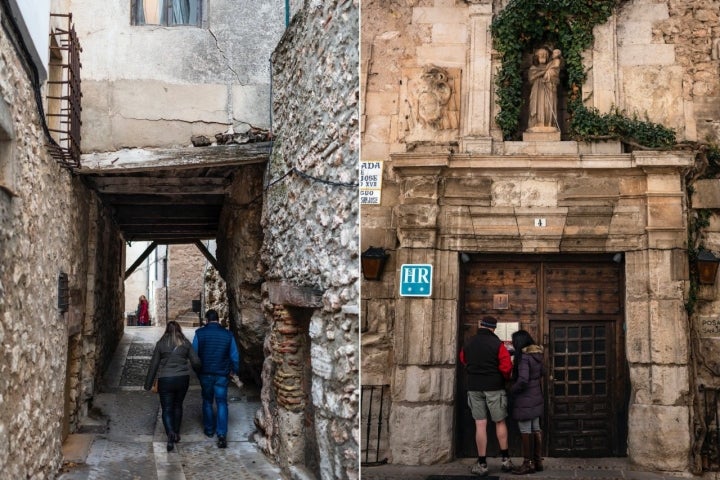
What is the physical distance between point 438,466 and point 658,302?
1.90m

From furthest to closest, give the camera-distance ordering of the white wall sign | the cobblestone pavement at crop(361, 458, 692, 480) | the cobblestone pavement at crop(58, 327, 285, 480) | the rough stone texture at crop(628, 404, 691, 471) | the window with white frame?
the window with white frame
the cobblestone pavement at crop(58, 327, 285, 480)
the rough stone texture at crop(628, 404, 691, 471)
the white wall sign
the cobblestone pavement at crop(361, 458, 692, 480)

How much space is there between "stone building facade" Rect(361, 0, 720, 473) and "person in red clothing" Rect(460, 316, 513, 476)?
0.13m

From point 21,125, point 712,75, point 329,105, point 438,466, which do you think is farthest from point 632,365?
point 21,125

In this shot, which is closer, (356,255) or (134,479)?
(356,255)

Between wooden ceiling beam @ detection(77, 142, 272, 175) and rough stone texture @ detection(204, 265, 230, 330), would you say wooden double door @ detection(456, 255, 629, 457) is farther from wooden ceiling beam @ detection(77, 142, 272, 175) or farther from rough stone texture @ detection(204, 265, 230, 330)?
rough stone texture @ detection(204, 265, 230, 330)

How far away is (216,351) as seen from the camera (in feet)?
23.8

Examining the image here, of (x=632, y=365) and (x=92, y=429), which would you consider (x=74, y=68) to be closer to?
(x=92, y=429)

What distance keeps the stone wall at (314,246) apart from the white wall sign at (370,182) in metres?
0.07

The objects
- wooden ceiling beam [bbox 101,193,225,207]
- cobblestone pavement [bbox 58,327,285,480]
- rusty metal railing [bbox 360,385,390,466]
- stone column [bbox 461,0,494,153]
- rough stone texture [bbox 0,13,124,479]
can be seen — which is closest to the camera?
rough stone texture [bbox 0,13,124,479]

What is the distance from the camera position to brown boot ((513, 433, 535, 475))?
15.1 ft

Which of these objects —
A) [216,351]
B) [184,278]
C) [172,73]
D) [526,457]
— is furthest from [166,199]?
[184,278]

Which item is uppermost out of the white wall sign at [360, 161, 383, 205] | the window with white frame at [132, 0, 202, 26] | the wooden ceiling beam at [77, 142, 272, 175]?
the window with white frame at [132, 0, 202, 26]

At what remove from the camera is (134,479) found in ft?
19.7

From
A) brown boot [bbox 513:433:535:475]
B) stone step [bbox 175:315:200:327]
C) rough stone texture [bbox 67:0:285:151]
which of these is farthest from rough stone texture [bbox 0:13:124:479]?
stone step [bbox 175:315:200:327]
